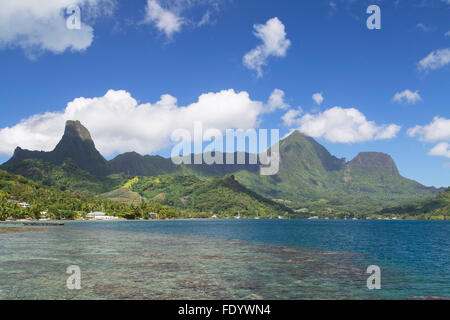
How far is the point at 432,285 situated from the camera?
36.5m

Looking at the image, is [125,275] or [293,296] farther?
[125,275]

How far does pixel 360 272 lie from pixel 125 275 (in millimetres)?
28780

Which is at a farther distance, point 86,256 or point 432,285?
point 86,256

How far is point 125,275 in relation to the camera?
3825 centimetres

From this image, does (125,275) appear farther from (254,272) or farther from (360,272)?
(360,272)
